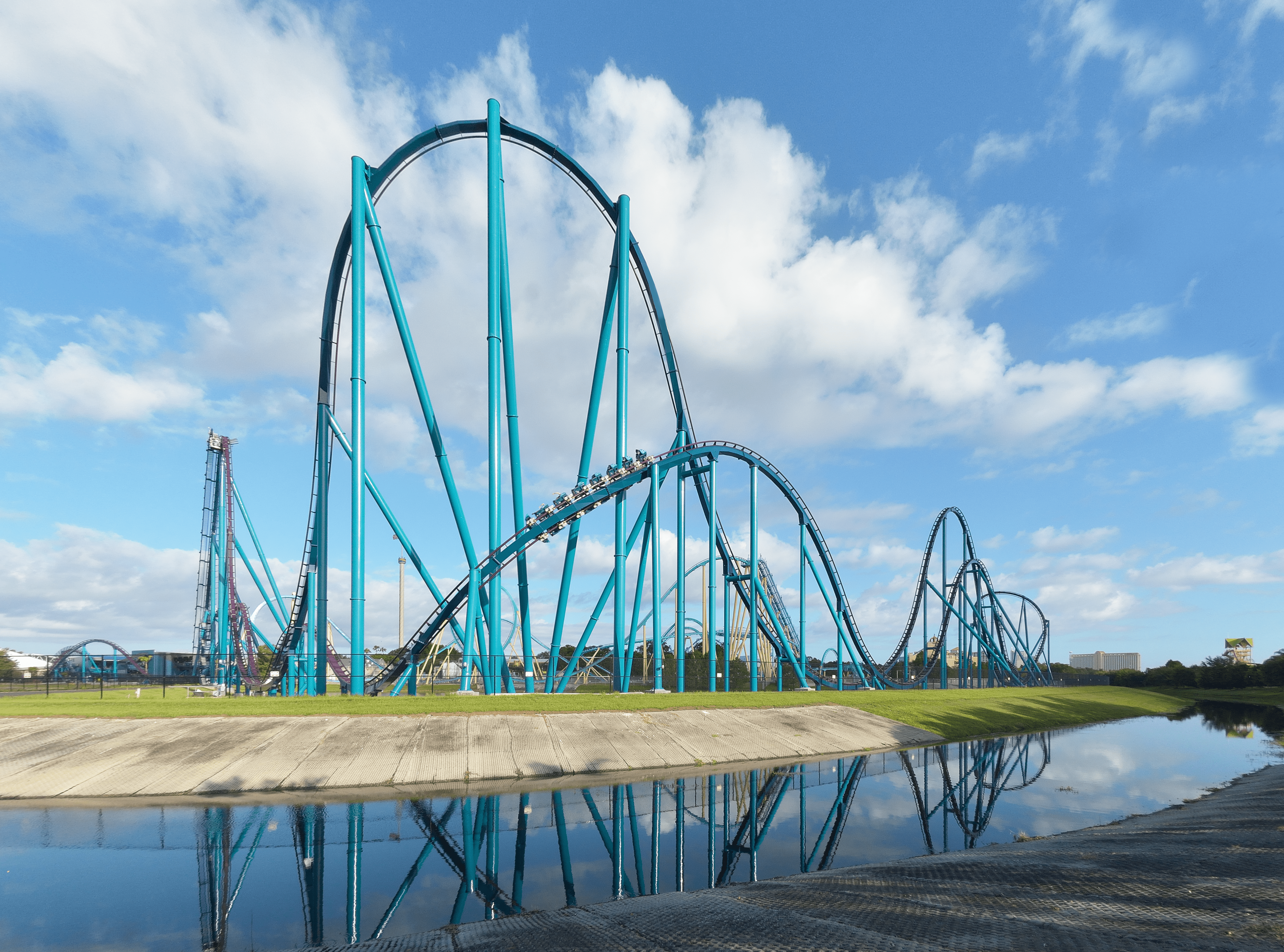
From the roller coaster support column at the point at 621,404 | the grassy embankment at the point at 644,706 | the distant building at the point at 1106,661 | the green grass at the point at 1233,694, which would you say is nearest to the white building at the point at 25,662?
the grassy embankment at the point at 644,706

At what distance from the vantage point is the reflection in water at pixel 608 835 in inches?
319

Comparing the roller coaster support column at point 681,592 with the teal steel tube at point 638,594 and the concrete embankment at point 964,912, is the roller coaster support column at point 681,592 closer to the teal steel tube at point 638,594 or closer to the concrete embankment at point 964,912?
the teal steel tube at point 638,594

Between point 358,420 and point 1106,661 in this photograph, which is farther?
point 1106,661

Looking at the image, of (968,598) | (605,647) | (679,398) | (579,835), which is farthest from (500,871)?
(605,647)

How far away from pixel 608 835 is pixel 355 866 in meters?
3.48

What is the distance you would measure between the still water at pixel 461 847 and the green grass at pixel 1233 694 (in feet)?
147

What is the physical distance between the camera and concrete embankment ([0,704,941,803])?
13297 mm

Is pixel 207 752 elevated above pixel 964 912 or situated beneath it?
situated beneath

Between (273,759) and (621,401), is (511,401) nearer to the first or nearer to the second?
(621,401)

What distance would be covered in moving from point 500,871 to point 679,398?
25803 mm

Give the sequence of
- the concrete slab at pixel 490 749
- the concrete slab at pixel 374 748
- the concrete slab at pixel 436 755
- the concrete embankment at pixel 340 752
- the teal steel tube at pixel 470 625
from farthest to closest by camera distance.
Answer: the teal steel tube at pixel 470 625 → the concrete slab at pixel 490 749 → the concrete slab at pixel 436 755 → the concrete slab at pixel 374 748 → the concrete embankment at pixel 340 752

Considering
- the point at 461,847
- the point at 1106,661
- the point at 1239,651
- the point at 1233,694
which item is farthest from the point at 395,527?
the point at 1106,661

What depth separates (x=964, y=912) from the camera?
5832mm

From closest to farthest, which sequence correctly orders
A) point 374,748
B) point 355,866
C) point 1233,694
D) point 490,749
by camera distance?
point 355,866, point 374,748, point 490,749, point 1233,694
